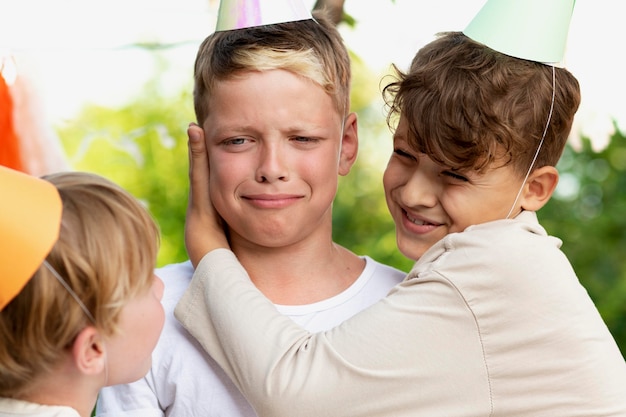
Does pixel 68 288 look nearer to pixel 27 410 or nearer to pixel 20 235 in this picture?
pixel 20 235

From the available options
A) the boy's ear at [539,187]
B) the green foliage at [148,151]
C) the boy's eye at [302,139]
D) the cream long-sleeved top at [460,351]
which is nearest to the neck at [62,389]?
the cream long-sleeved top at [460,351]

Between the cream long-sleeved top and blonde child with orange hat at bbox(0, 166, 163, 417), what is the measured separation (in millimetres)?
269

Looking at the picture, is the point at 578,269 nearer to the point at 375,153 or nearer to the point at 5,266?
the point at 375,153

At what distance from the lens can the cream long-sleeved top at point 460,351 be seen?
171 cm

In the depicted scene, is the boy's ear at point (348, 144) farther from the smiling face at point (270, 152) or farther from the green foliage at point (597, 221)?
the green foliage at point (597, 221)

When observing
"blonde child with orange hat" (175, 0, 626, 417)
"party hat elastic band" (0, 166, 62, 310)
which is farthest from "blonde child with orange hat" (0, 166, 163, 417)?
"blonde child with orange hat" (175, 0, 626, 417)

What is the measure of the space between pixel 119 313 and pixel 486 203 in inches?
30.6

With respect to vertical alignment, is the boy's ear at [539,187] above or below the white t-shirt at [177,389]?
above

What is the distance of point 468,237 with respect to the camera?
1771 millimetres

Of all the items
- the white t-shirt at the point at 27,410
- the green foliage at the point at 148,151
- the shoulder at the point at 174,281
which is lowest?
the green foliage at the point at 148,151

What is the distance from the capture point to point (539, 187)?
2008mm

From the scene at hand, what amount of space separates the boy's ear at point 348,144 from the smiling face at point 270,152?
0.11m

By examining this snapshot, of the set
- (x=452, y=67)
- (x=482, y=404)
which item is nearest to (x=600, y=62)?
(x=452, y=67)

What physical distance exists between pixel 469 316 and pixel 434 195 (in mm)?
345
